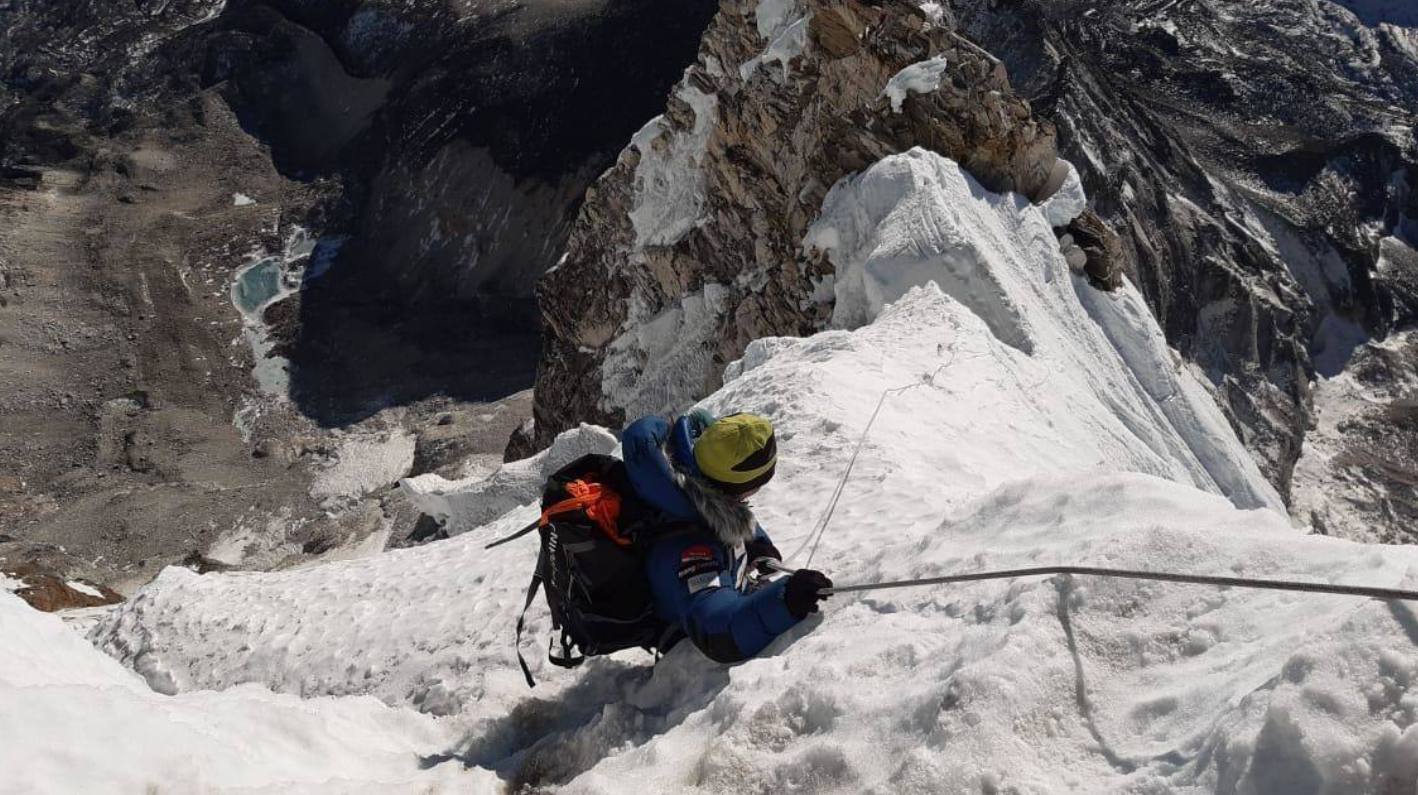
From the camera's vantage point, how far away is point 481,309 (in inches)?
2189

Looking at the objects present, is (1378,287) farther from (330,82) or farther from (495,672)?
(330,82)

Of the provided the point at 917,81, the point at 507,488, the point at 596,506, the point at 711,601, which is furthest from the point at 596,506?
the point at 507,488

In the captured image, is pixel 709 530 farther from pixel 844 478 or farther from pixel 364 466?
pixel 364 466

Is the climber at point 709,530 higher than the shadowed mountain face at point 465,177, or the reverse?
the climber at point 709,530

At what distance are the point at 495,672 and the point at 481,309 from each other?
51.1m

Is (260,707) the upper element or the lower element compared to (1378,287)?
upper

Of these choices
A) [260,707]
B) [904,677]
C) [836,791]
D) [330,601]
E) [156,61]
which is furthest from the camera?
[156,61]

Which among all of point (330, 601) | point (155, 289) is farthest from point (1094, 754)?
point (155, 289)

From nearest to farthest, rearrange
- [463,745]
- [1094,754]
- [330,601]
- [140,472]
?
1. [1094,754]
2. [463,745]
3. [330,601]
4. [140,472]

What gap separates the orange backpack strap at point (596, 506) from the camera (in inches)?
194

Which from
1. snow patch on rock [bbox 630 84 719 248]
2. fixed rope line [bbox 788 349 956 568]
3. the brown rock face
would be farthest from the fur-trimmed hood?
snow patch on rock [bbox 630 84 719 248]

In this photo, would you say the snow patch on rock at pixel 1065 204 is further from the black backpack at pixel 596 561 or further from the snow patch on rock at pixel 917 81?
the black backpack at pixel 596 561

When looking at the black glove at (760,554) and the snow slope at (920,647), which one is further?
the black glove at (760,554)

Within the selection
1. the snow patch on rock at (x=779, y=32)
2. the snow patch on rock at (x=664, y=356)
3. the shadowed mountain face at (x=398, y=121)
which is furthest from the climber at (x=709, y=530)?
the shadowed mountain face at (x=398, y=121)
